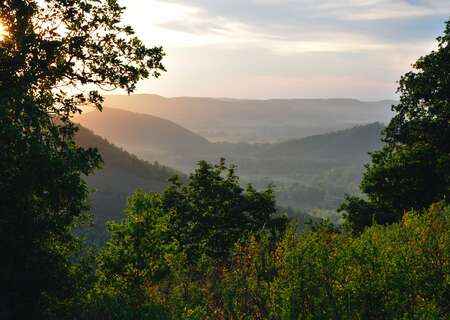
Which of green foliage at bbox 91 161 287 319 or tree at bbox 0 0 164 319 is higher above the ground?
tree at bbox 0 0 164 319

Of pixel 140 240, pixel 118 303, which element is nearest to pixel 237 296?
pixel 118 303

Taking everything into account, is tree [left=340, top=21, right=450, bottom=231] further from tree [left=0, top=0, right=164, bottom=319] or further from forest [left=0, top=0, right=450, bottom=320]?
tree [left=0, top=0, right=164, bottom=319]

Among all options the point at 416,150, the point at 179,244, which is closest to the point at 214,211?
the point at 179,244

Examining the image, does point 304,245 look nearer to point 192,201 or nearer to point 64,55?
point 64,55

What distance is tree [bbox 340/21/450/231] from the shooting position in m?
45.5

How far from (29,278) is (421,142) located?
123 ft

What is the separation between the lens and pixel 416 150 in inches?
1857

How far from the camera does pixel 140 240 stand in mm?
40156

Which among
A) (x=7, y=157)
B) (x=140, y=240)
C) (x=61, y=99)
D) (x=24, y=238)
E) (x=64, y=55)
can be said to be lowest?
(x=140, y=240)

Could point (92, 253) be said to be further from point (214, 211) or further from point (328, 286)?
point (214, 211)

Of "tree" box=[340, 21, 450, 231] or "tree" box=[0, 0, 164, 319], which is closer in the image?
"tree" box=[0, 0, 164, 319]

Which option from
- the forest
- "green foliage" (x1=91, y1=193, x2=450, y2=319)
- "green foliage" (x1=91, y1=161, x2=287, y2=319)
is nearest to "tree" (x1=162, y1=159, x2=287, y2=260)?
"green foliage" (x1=91, y1=161, x2=287, y2=319)

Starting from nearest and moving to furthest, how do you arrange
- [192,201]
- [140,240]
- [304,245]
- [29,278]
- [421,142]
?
1. [304,245]
2. [29,278]
3. [140,240]
4. [421,142]
5. [192,201]

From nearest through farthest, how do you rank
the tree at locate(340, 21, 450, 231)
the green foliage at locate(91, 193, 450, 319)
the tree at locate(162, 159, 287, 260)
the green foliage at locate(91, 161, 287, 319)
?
the green foliage at locate(91, 193, 450, 319)
the green foliage at locate(91, 161, 287, 319)
the tree at locate(340, 21, 450, 231)
the tree at locate(162, 159, 287, 260)
